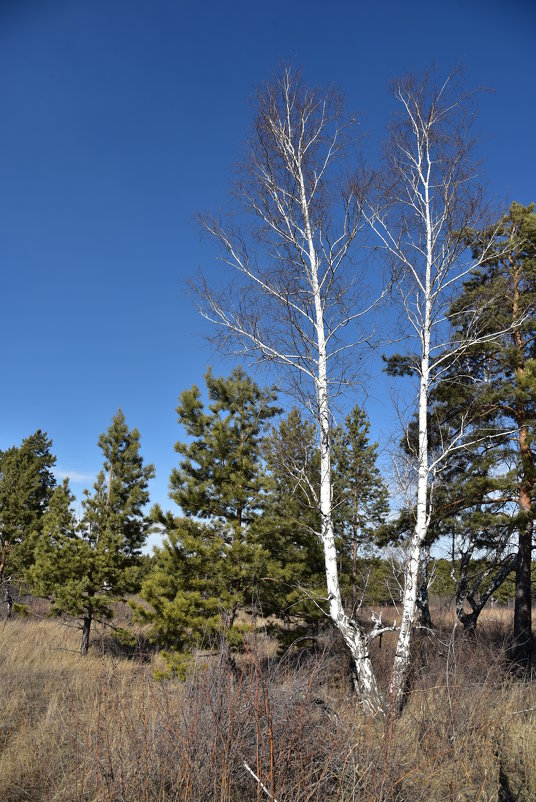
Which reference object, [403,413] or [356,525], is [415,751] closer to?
[403,413]

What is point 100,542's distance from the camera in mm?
13094

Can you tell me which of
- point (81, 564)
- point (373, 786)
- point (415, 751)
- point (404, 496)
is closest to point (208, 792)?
point (373, 786)

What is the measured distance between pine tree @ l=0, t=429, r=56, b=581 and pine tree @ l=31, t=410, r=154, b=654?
373cm

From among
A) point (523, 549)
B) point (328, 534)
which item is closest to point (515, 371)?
point (523, 549)

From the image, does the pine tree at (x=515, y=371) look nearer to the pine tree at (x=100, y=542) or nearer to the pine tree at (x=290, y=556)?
the pine tree at (x=290, y=556)

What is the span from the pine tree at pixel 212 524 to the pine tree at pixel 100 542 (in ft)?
10.1

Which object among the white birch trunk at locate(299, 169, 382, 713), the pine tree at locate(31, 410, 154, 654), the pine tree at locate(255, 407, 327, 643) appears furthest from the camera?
the pine tree at locate(31, 410, 154, 654)

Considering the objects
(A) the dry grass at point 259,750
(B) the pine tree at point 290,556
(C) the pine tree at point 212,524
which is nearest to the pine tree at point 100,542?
(C) the pine tree at point 212,524

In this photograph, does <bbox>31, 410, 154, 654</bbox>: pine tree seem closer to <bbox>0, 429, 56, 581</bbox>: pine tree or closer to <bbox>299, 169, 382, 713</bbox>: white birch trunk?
<bbox>0, 429, 56, 581</bbox>: pine tree

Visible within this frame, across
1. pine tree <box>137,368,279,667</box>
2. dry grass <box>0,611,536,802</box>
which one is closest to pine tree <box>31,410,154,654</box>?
pine tree <box>137,368,279,667</box>

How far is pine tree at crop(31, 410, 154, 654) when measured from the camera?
12.9 meters

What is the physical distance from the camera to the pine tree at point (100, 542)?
1288 centimetres

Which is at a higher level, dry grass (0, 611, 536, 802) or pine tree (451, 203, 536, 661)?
pine tree (451, 203, 536, 661)

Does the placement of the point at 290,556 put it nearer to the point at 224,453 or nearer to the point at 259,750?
the point at 224,453
